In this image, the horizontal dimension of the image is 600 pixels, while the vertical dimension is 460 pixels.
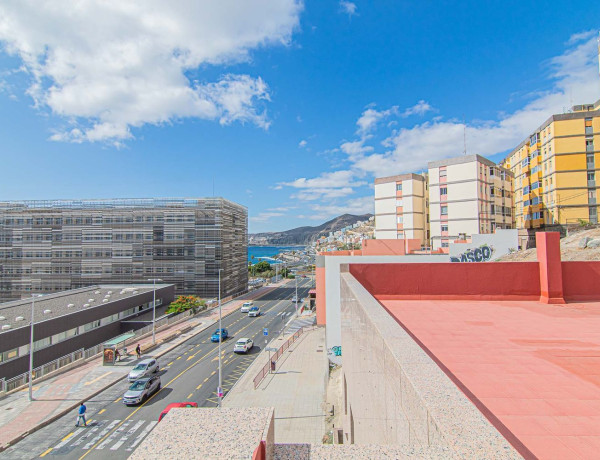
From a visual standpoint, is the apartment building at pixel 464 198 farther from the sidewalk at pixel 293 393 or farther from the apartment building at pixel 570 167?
the sidewalk at pixel 293 393

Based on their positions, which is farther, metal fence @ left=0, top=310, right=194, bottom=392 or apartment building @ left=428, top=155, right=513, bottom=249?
apartment building @ left=428, top=155, right=513, bottom=249

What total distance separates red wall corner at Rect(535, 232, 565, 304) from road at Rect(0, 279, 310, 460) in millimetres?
17231

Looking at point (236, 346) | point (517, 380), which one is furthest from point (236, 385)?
point (517, 380)

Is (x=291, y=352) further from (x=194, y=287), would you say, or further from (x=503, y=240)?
(x=194, y=287)

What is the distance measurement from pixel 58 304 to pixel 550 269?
3887 cm

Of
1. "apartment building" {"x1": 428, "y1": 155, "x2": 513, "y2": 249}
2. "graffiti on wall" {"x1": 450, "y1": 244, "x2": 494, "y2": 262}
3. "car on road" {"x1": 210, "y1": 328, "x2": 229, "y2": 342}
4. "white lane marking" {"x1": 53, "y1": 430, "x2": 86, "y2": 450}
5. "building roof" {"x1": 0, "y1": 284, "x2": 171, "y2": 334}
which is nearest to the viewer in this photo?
"white lane marking" {"x1": 53, "y1": 430, "x2": 86, "y2": 450}

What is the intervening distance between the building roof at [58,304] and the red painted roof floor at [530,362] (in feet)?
96.4

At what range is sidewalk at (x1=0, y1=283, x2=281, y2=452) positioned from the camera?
16.4 m

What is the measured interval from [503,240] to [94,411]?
31.6 m

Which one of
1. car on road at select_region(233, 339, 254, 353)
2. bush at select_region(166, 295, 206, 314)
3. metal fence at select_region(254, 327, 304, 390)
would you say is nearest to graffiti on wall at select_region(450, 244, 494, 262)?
metal fence at select_region(254, 327, 304, 390)

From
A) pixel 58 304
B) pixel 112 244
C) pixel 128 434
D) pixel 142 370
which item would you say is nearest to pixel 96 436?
pixel 128 434

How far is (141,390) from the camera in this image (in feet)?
64.4

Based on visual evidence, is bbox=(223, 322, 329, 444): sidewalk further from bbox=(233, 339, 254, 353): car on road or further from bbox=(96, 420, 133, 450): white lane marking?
bbox=(96, 420, 133, 450): white lane marking

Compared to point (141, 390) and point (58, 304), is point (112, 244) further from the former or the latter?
point (141, 390)
